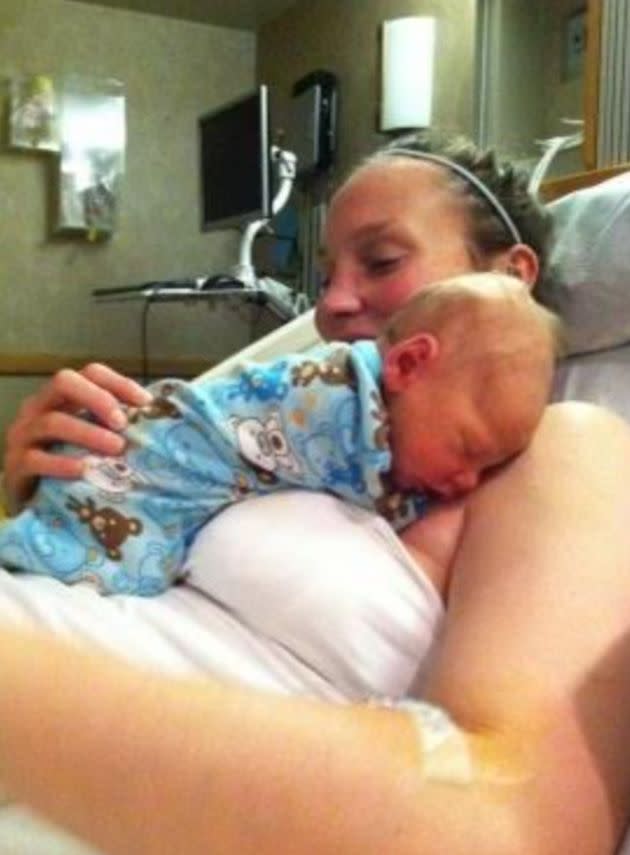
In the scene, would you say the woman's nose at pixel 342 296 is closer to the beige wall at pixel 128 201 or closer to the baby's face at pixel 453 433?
the baby's face at pixel 453 433

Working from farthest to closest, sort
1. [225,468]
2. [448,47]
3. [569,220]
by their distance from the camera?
[448,47] < [569,220] < [225,468]

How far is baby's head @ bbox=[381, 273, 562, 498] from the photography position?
2.86 ft

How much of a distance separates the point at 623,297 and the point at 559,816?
0.68 metres

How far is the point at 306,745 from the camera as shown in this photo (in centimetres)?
55

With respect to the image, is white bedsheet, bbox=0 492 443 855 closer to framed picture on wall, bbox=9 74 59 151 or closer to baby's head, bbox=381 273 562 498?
baby's head, bbox=381 273 562 498

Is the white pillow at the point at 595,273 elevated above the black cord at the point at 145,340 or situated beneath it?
elevated above

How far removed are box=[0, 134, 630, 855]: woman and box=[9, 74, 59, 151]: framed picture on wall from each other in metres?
3.62

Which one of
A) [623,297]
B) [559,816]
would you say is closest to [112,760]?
[559,816]

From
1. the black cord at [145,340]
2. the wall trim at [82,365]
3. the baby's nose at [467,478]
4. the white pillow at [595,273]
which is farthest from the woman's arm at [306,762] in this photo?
the black cord at [145,340]

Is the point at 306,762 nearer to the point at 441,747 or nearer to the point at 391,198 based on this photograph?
the point at 441,747

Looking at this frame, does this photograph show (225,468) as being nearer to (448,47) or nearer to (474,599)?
(474,599)

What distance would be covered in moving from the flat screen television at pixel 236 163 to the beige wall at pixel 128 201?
59 cm

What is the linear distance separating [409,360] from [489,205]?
0.39 metres

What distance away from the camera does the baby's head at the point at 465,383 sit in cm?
87
